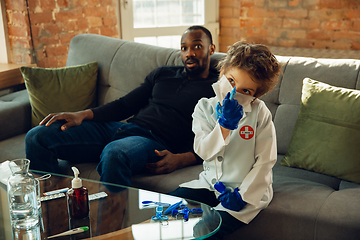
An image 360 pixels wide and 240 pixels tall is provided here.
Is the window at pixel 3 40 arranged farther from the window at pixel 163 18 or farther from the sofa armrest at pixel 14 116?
the window at pixel 163 18

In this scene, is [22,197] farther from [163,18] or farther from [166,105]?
[163,18]

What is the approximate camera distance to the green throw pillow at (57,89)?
219 cm

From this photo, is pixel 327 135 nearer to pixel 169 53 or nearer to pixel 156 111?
pixel 156 111

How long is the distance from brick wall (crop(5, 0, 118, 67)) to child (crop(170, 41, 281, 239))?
2049 mm

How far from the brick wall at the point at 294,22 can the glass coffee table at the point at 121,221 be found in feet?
9.40

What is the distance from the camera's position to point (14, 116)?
2180 millimetres

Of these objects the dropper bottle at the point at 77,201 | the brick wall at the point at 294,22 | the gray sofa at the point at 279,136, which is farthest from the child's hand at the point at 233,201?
the brick wall at the point at 294,22

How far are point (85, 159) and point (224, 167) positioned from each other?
797 millimetres

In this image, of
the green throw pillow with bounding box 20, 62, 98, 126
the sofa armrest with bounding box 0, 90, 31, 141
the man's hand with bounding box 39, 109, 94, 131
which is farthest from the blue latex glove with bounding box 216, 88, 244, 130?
the sofa armrest with bounding box 0, 90, 31, 141

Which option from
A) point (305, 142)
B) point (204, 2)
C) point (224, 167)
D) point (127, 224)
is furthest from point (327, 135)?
point (204, 2)

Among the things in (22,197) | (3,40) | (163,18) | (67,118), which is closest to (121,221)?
(22,197)

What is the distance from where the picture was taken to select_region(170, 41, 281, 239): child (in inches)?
49.1

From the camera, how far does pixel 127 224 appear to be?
1.15 meters

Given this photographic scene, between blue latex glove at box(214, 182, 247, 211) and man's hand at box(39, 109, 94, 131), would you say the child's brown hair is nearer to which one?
blue latex glove at box(214, 182, 247, 211)
